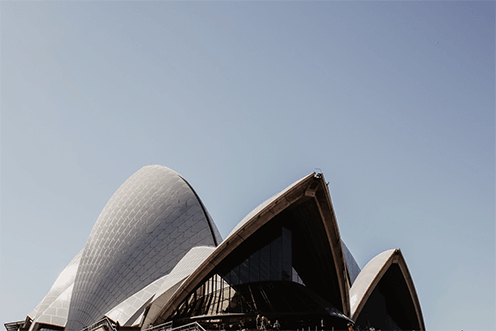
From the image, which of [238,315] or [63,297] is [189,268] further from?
[63,297]

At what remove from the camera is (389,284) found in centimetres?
3078

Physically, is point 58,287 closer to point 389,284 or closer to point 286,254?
point 286,254

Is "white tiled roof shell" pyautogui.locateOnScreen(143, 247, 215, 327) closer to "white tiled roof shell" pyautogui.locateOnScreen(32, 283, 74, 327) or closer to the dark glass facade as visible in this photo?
the dark glass facade

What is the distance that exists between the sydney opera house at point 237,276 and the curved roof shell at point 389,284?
0.24 ft

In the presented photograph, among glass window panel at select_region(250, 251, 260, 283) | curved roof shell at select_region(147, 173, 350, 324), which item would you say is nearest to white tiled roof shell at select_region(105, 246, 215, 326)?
curved roof shell at select_region(147, 173, 350, 324)

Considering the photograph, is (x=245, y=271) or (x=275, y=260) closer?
(x=245, y=271)

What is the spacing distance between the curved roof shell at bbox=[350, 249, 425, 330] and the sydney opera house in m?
0.07

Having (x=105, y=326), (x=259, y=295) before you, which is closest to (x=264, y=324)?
(x=259, y=295)

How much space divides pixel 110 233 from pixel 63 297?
18.6 ft

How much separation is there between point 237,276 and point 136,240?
12.3 meters

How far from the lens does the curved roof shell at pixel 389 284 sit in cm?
2741

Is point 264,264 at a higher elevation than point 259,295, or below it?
higher

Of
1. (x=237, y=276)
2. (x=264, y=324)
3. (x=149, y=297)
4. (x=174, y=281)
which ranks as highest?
(x=237, y=276)

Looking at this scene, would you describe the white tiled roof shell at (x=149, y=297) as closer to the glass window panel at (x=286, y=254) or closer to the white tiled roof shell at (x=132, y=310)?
the white tiled roof shell at (x=132, y=310)
